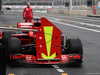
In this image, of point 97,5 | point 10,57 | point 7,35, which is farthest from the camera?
point 97,5

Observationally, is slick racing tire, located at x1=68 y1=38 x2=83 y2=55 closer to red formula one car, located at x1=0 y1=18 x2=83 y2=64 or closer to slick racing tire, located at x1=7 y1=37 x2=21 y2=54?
red formula one car, located at x1=0 y1=18 x2=83 y2=64

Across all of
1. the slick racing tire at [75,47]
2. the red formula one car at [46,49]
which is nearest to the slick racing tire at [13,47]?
the red formula one car at [46,49]

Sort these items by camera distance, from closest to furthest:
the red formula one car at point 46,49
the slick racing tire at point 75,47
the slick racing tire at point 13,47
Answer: the red formula one car at point 46,49
the slick racing tire at point 13,47
the slick racing tire at point 75,47

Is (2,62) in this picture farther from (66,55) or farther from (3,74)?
(66,55)

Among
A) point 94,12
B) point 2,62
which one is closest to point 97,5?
point 94,12

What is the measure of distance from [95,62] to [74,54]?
1.19m

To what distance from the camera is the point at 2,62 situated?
5156 mm

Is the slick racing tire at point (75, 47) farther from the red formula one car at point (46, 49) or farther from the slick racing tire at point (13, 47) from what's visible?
the slick racing tire at point (13, 47)

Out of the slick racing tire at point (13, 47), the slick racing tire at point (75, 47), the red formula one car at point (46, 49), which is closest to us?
the red formula one car at point (46, 49)

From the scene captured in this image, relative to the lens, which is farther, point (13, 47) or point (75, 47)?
point (75, 47)

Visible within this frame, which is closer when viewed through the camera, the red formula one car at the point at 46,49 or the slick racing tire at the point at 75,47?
the red formula one car at the point at 46,49

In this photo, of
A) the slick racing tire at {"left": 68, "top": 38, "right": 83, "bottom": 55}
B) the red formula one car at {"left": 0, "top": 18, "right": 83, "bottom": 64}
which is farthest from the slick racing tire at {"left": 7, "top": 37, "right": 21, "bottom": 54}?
the slick racing tire at {"left": 68, "top": 38, "right": 83, "bottom": 55}

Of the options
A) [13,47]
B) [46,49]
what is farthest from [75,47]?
[13,47]

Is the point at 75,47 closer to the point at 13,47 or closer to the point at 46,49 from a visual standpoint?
the point at 46,49
